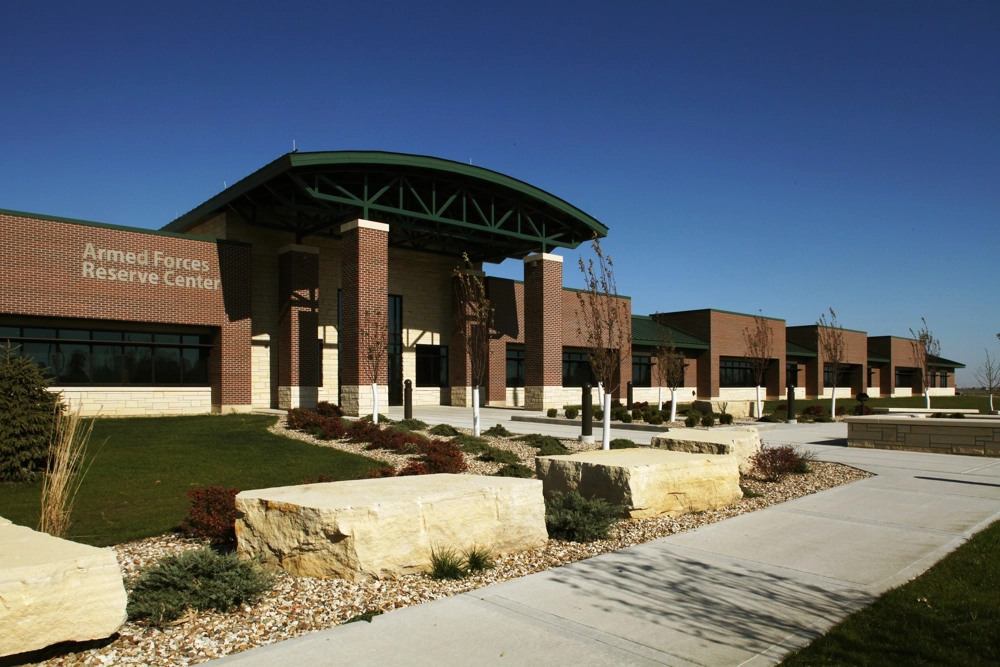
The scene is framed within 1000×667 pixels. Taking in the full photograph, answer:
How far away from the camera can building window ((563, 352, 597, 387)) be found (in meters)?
38.4

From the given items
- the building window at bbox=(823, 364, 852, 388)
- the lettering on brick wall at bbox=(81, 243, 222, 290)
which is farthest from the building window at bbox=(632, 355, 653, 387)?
the lettering on brick wall at bbox=(81, 243, 222, 290)

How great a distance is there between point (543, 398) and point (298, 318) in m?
10.7

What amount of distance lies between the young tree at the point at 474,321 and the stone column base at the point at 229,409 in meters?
8.26

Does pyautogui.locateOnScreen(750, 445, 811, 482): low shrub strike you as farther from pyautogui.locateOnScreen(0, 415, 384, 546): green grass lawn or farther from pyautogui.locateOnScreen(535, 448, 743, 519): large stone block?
pyautogui.locateOnScreen(0, 415, 384, 546): green grass lawn

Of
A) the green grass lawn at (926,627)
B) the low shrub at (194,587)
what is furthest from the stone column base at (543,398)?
the low shrub at (194,587)

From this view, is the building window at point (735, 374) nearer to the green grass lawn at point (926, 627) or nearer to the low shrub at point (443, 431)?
the low shrub at point (443, 431)

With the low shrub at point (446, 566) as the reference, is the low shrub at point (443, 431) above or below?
below

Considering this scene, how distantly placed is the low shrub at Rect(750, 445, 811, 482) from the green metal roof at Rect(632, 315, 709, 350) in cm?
2797

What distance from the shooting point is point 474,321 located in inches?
1291

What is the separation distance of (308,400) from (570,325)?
15297 mm

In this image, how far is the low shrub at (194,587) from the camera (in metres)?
4.84

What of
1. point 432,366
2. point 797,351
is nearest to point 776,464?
point 432,366

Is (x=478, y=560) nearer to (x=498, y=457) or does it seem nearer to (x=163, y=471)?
(x=498, y=457)

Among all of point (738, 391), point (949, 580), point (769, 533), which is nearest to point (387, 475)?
point (769, 533)
